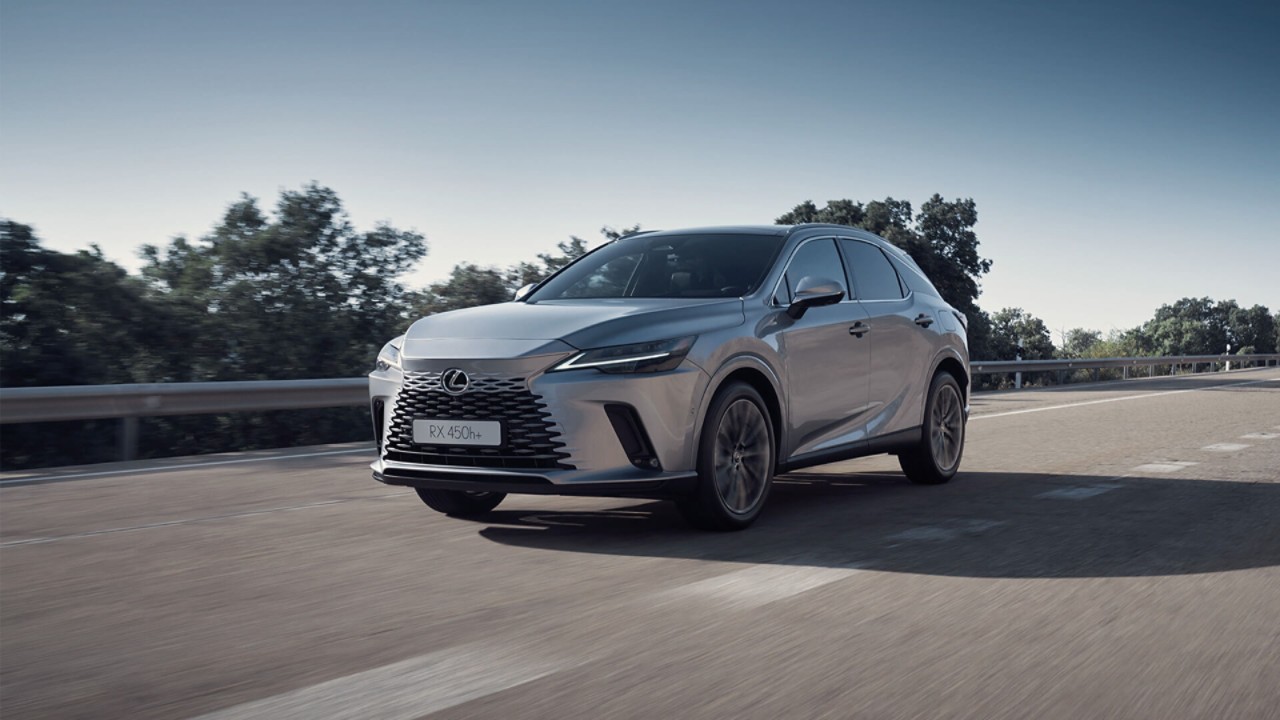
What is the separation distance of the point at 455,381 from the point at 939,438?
426 cm

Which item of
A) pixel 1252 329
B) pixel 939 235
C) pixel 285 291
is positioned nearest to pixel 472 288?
pixel 285 291

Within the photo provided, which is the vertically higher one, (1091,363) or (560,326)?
(560,326)

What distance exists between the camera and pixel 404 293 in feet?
71.6

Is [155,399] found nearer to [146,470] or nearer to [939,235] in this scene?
[146,470]

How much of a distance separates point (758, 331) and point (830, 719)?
138 inches

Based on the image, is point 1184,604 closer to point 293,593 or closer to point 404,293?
point 293,593

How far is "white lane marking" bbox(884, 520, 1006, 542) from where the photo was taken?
6523 millimetres

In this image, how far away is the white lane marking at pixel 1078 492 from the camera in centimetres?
819

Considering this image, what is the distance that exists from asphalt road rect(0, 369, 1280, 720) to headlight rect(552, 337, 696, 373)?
2.98ft

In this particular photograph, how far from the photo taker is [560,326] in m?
6.21

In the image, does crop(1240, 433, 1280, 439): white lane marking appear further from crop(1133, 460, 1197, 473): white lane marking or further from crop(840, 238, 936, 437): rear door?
crop(840, 238, 936, 437): rear door

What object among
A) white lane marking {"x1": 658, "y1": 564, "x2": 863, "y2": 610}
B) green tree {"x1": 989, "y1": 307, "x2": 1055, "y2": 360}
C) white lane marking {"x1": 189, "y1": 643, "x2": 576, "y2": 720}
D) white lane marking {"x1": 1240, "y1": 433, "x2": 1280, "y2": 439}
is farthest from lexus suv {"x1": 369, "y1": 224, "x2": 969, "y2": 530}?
green tree {"x1": 989, "y1": 307, "x2": 1055, "y2": 360}

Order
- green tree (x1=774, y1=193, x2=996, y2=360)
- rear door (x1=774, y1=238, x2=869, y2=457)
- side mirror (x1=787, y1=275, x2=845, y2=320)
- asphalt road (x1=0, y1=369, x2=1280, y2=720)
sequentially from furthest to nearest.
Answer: green tree (x1=774, y1=193, x2=996, y2=360) < rear door (x1=774, y1=238, x2=869, y2=457) < side mirror (x1=787, y1=275, x2=845, y2=320) < asphalt road (x1=0, y1=369, x2=1280, y2=720)

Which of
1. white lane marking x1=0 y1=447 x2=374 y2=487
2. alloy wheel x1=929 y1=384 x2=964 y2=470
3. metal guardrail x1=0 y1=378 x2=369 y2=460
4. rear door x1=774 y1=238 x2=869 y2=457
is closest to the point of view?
rear door x1=774 y1=238 x2=869 y2=457
